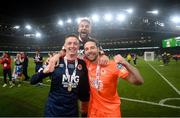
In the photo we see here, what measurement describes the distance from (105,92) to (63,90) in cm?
60

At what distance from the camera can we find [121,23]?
181 ft

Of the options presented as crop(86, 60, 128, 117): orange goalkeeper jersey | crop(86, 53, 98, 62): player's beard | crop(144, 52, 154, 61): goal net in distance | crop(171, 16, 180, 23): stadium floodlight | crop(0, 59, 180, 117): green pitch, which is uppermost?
crop(171, 16, 180, 23): stadium floodlight

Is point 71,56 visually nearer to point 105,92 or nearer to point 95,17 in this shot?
point 105,92

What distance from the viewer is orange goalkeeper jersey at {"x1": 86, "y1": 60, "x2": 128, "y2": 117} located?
11.1 ft

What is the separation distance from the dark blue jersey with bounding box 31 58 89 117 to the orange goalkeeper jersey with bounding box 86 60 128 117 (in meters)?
0.18

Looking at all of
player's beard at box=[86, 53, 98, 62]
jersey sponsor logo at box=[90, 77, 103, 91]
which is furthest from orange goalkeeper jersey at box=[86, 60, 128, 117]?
player's beard at box=[86, 53, 98, 62]

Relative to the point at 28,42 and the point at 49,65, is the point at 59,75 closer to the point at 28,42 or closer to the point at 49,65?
the point at 49,65

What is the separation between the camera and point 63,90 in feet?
11.2

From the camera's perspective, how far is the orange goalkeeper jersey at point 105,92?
3.40 m

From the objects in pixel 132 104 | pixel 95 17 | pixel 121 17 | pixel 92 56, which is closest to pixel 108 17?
pixel 95 17

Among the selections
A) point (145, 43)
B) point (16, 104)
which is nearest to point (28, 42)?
point (145, 43)

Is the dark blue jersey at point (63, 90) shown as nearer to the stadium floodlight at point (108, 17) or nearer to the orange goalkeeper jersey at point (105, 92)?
the orange goalkeeper jersey at point (105, 92)

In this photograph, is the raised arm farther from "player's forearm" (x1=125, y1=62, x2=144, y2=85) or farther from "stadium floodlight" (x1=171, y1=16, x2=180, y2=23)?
"stadium floodlight" (x1=171, y1=16, x2=180, y2=23)

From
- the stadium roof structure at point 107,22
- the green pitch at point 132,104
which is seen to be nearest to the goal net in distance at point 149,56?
the stadium roof structure at point 107,22
